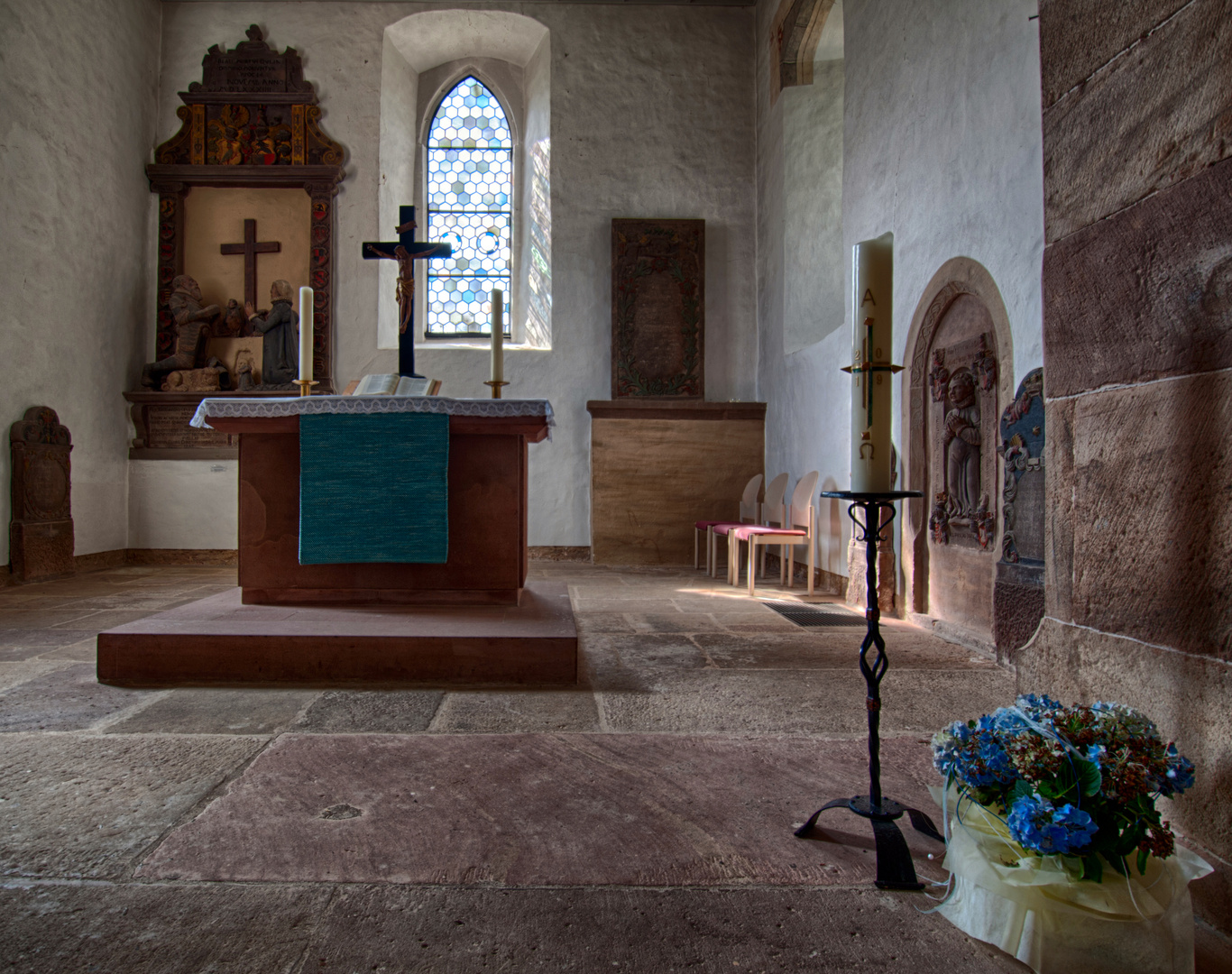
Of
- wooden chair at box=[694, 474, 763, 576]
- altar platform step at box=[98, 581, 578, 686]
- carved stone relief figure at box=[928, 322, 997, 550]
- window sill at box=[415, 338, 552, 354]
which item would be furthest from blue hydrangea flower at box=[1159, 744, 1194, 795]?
window sill at box=[415, 338, 552, 354]

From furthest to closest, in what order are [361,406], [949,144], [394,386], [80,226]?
1. [80,226]
2. [949,144]
3. [394,386]
4. [361,406]

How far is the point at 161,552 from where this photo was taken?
6.97 meters

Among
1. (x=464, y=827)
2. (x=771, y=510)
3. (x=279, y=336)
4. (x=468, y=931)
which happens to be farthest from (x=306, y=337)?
(x=279, y=336)

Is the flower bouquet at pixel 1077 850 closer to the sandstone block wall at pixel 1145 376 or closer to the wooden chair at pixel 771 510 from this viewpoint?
the sandstone block wall at pixel 1145 376

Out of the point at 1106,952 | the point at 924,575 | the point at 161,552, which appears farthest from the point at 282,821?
the point at 161,552

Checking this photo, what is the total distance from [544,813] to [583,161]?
680 cm

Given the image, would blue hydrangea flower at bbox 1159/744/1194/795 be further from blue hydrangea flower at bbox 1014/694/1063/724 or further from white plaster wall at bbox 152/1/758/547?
white plaster wall at bbox 152/1/758/547

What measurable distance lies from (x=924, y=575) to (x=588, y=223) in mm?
4746

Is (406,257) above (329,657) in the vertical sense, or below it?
above

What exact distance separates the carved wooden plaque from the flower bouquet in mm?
6142

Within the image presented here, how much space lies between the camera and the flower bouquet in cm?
106

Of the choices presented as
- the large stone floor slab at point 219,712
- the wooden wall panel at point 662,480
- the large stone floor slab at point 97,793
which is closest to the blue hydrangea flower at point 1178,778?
the large stone floor slab at point 97,793

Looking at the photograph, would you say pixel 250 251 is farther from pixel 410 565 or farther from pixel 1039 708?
pixel 1039 708

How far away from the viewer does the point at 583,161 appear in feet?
24.0
